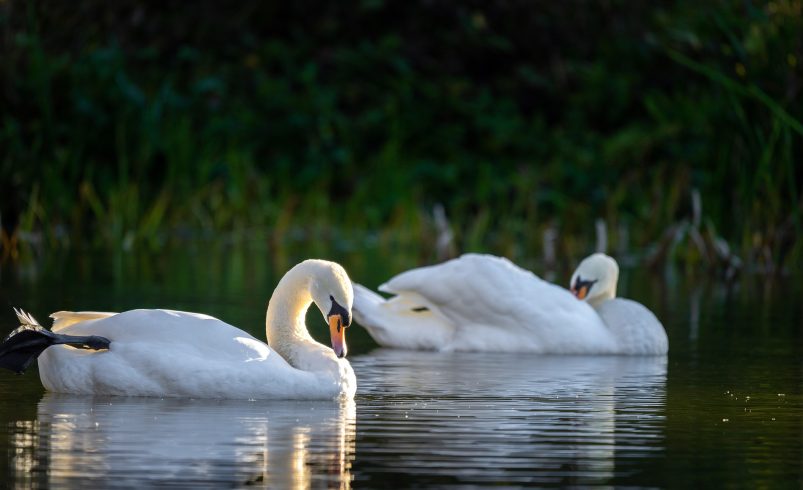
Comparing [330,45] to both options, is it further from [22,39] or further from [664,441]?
[664,441]

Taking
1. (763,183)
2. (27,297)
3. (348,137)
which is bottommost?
(27,297)

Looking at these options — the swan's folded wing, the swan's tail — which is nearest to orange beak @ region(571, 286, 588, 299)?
the swan's folded wing

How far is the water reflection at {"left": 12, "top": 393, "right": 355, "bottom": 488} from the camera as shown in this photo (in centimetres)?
611

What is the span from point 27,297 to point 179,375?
465 cm

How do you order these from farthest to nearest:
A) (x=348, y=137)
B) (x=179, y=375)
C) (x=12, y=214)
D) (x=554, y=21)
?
(x=554, y=21)
(x=348, y=137)
(x=12, y=214)
(x=179, y=375)

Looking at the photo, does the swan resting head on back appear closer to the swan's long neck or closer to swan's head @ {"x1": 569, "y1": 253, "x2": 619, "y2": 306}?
swan's head @ {"x1": 569, "y1": 253, "x2": 619, "y2": 306}

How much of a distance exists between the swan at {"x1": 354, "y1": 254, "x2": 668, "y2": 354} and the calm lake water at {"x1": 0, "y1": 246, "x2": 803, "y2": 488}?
0.51 ft

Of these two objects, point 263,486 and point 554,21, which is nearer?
point 263,486

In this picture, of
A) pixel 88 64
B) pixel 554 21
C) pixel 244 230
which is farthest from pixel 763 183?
pixel 554 21

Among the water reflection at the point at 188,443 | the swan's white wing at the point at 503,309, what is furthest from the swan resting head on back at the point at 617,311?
the water reflection at the point at 188,443

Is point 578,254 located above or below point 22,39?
below

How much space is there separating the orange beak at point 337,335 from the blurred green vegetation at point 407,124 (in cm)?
602

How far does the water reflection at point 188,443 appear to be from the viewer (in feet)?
20.0

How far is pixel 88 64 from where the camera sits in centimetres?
2131
